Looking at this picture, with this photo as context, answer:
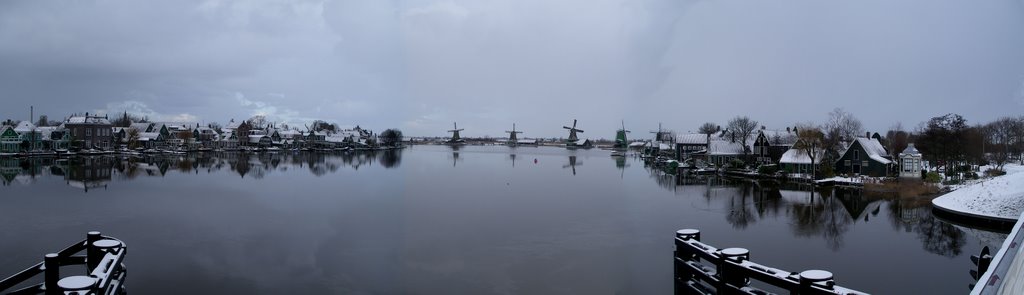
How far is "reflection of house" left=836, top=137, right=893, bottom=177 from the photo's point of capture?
1603 inches

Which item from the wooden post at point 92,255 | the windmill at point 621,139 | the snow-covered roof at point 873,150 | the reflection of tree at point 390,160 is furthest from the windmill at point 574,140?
the wooden post at point 92,255

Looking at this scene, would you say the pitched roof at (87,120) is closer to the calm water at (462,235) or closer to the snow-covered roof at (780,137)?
the calm water at (462,235)

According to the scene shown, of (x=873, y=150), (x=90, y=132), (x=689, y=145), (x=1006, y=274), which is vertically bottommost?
(x=1006, y=274)

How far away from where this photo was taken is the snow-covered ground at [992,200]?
21.7 metres

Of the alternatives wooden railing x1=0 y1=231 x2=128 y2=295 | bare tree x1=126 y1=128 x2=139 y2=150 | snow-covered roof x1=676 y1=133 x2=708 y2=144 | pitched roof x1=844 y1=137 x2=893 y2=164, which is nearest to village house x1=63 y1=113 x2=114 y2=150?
bare tree x1=126 y1=128 x2=139 y2=150

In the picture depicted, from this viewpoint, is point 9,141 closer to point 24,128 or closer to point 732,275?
point 24,128

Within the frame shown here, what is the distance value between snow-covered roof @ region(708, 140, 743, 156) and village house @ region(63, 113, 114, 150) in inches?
3192

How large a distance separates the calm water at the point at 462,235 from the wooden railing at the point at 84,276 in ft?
8.46

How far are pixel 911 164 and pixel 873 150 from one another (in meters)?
2.82

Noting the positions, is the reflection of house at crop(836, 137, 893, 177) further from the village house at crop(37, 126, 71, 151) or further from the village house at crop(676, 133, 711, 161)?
the village house at crop(37, 126, 71, 151)

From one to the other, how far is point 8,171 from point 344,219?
40.3 meters

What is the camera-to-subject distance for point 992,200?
23094mm

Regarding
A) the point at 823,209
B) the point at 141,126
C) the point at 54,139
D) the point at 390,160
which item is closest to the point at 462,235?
the point at 823,209

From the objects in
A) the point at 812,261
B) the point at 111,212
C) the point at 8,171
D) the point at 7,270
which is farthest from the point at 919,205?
the point at 8,171
